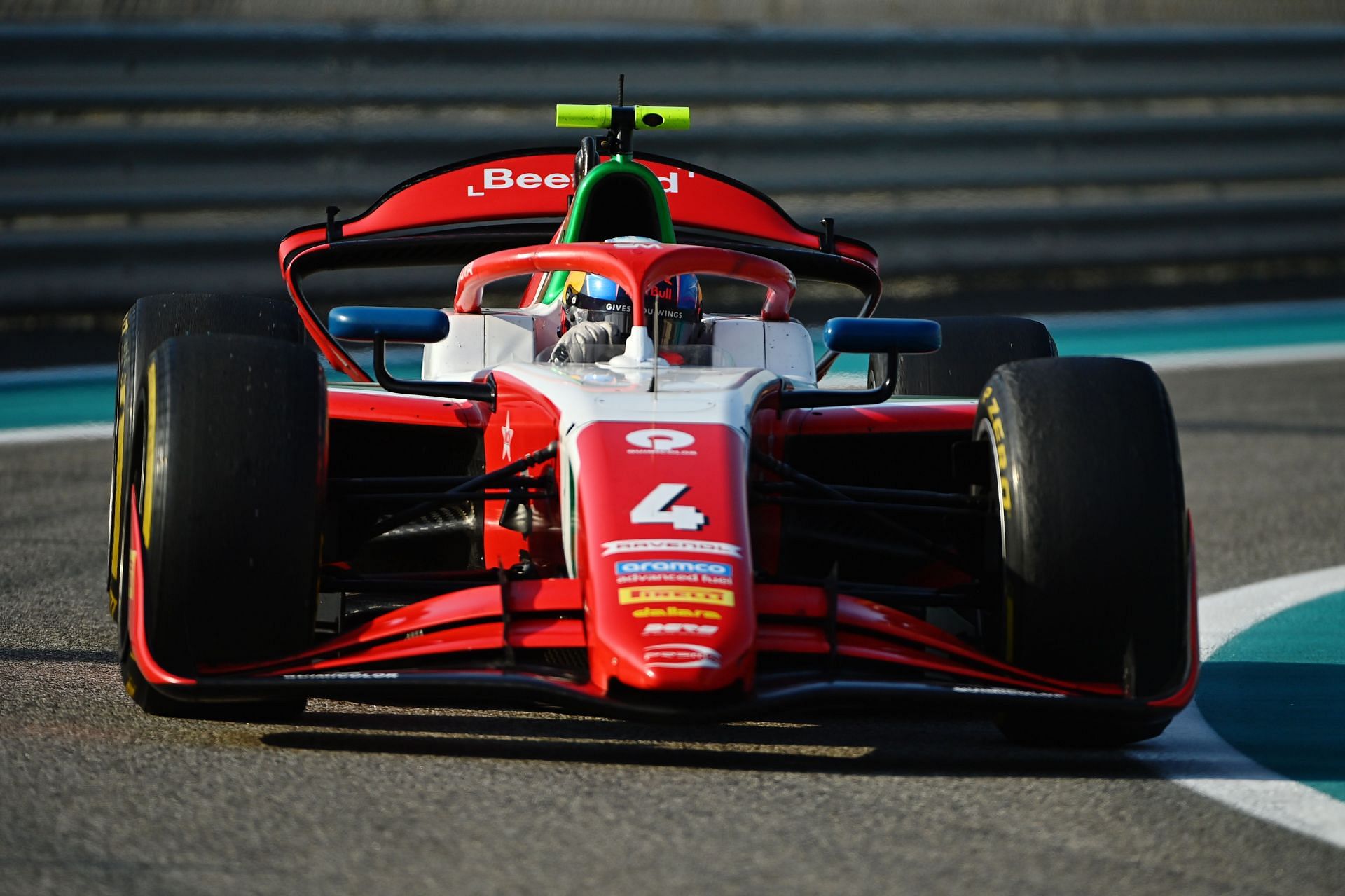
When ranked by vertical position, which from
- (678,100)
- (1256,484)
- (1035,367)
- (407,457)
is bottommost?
(1256,484)

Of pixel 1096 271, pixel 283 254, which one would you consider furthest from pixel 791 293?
pixel 1096 271

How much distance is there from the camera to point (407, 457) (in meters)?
5.05

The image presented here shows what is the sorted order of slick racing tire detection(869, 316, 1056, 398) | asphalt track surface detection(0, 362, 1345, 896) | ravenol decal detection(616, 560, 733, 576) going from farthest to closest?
slick racing tire detection(869, 316, 1056, 398)
ravenol decal detection(616, 560, 733, 576)
asphalt track surface detection(0, 362, 1345, 896)

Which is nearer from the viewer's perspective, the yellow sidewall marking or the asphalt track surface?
the asphalt track surface

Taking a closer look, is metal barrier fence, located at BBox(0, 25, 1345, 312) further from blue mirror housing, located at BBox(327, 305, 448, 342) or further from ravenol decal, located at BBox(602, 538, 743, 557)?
ravenol decal, located at BBox(602, 538, 743, 557)

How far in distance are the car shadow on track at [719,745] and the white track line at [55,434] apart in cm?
528

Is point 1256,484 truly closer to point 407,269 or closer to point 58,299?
point 407,269

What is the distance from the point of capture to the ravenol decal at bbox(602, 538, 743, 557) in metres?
3.86

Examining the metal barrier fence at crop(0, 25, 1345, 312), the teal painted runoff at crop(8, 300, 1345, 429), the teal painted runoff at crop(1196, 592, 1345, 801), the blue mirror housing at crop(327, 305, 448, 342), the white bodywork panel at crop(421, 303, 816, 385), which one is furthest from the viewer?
the metal barrier fence at crop(0, 25, 1345, 312)

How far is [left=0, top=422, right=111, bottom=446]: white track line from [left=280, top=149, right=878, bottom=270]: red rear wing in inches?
126

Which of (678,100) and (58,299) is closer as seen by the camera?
(58,299)

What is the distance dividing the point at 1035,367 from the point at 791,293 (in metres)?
1.44

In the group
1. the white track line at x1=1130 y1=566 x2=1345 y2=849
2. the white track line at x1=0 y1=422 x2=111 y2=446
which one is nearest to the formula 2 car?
the white track line at x1=1130 y1=566 x2=1345 y2=849

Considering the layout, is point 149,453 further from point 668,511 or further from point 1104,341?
point 1104,341
